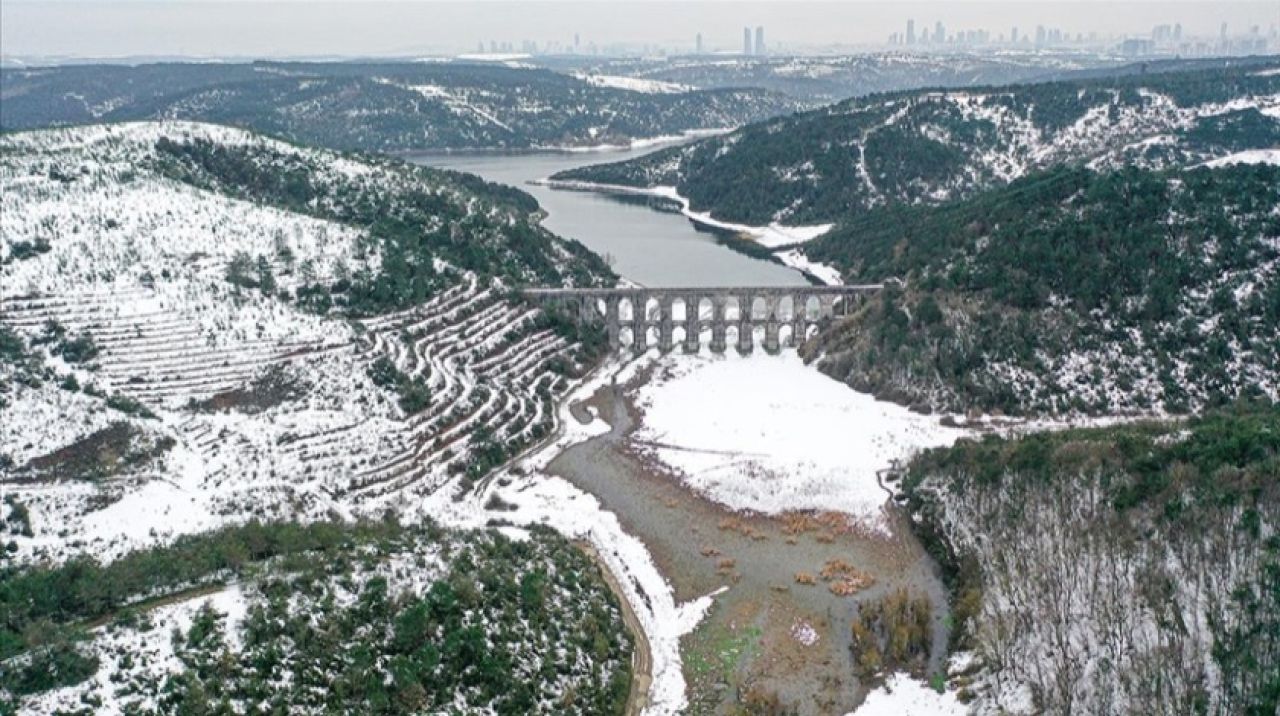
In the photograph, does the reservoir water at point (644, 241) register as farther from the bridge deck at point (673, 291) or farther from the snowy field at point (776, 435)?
the snowy field at point (776, 435)

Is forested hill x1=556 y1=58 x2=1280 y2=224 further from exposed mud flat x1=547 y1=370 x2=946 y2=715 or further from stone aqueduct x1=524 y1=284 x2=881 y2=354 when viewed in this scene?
exposed mud flat x1=547 y1=370 x2=946 y2=715

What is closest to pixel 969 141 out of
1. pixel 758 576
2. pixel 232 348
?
pixel 758 576

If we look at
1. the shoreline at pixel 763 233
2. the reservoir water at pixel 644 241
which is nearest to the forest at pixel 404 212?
the reservoir water at pixel 644 241

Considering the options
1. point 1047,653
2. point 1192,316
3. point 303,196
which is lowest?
point 1047,653

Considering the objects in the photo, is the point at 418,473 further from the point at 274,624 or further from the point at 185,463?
the point at 274,624

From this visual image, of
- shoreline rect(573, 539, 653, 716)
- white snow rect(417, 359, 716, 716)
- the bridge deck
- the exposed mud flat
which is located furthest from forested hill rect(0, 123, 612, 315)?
shoreline rect(573, 539, 653, 716)

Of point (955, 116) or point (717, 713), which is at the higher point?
point (955, 116)

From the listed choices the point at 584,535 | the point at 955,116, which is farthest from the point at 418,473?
the point at 955,116
